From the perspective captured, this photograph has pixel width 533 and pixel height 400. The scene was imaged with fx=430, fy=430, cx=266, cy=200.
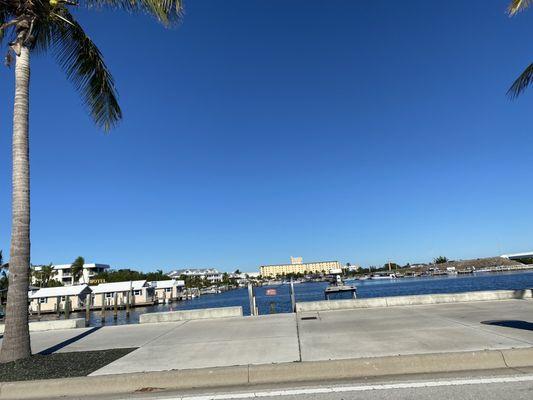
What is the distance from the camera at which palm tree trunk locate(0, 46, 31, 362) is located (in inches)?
325

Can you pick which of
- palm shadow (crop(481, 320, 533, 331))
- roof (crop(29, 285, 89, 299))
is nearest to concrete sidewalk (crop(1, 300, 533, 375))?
palm shadow (crop(481, 320, 533, 331))

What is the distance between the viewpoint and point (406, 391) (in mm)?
5395

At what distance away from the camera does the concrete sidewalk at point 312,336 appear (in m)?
7.29

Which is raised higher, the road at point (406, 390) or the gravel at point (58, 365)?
the gravel at point (58, 365)

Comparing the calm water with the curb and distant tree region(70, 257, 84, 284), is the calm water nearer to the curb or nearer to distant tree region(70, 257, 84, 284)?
the curb

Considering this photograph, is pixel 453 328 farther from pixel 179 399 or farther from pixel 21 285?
pixel 21 285

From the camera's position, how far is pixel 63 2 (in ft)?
32.4

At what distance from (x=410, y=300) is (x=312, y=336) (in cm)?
725

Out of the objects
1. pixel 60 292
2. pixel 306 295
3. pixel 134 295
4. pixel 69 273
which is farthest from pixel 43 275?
pixel 306 295

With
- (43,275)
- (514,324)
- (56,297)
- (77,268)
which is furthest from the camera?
(77,268)

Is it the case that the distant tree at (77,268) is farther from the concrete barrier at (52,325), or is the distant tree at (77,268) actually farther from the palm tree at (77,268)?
the concrete barrier at (52,325)

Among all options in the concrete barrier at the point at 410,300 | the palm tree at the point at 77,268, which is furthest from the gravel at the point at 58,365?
the palm tree at the point at 77,268

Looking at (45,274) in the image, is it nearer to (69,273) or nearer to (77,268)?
(77,268)

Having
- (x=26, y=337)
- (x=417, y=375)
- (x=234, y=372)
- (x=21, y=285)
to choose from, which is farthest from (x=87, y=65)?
(x=417, y=375)
